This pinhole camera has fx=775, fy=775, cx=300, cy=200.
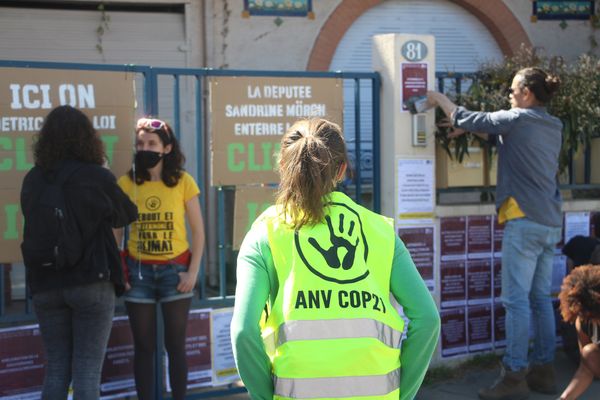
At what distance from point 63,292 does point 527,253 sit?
112 inches

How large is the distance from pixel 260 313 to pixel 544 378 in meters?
3.69

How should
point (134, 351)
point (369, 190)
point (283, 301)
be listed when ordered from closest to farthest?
1. point (283, 301)
2. point (134, 351)
3. point (369, 190)

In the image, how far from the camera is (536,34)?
954cm

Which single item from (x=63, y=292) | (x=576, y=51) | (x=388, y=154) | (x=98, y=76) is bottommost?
(x=63, y=292)

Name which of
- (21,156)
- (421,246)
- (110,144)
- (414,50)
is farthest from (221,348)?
(414,50)

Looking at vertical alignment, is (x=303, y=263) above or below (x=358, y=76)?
below

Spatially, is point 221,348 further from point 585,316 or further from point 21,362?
point 585,316

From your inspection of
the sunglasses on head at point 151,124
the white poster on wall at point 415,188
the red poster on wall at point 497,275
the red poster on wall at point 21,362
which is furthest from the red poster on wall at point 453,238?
the red poster on wall at point 21,362

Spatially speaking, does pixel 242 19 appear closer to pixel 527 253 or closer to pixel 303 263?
pixel 527 253

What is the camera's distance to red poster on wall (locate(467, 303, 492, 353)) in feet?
18.5

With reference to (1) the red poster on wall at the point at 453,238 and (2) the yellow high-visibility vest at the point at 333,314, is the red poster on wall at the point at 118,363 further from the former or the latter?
(2) the yellow high-visibility vest at the point at 333,314

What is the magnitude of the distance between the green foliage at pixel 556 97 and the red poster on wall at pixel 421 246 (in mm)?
597

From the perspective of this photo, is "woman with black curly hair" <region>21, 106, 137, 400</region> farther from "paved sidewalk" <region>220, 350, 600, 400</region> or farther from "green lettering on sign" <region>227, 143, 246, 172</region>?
"paved sidewalk" <region>220, 350, 600, 400</region>

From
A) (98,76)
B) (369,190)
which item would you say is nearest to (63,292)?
(98,76)
